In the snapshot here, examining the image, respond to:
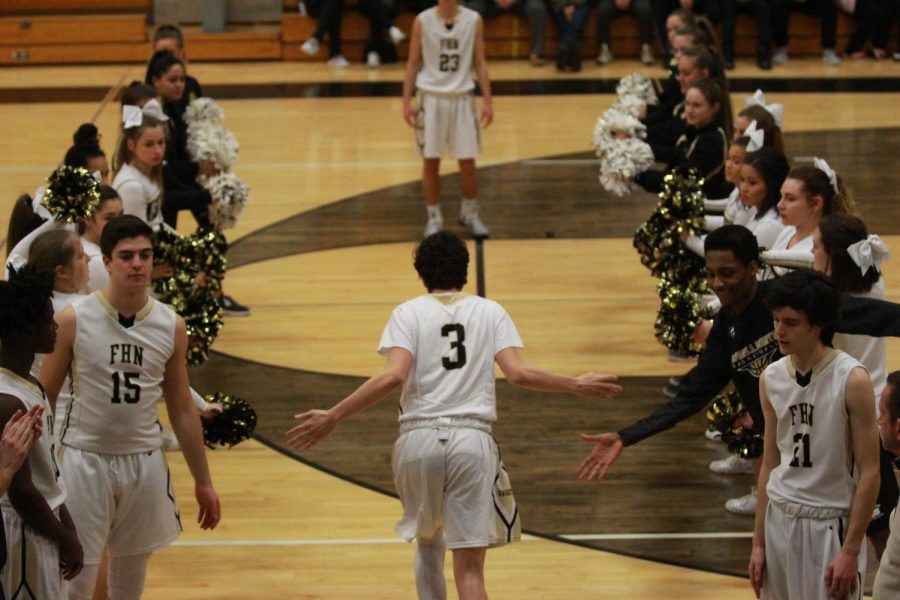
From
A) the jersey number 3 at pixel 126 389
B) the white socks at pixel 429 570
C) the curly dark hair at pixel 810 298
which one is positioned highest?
the curly dark hair at pixel 810 298

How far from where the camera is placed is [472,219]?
10086 mm

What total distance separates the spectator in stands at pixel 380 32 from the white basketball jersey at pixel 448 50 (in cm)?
614

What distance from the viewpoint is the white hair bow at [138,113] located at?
659 cm

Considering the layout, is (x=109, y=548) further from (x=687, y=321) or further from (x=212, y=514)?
(x=687, y=321)

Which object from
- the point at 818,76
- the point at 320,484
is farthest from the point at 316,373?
the point at 818,76

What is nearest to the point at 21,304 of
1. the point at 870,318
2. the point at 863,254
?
the point at 870,318

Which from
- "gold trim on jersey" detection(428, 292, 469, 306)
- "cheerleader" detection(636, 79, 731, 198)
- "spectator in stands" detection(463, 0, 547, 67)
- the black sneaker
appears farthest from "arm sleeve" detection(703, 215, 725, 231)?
"spectator in stands" detection(463, 0, 547, 67)

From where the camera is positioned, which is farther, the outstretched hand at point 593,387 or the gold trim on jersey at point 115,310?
the outstretched hand at point 593,387

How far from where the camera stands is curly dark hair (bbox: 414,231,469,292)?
4535mm

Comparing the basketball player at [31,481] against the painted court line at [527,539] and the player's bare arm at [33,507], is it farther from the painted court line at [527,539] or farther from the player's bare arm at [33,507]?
the painted court line at [527,539]

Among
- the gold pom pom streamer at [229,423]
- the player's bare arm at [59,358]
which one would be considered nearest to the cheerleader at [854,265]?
the gold pom pom streamer at [229,423]

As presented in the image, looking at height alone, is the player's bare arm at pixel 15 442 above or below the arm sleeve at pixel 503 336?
below

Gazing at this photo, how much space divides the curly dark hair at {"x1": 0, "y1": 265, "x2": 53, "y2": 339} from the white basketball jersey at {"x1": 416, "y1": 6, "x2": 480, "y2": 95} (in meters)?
6.33

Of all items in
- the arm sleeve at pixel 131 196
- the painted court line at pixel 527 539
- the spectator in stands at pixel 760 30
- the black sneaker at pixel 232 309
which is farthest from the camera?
the spectator in stands at pixel 760 30
